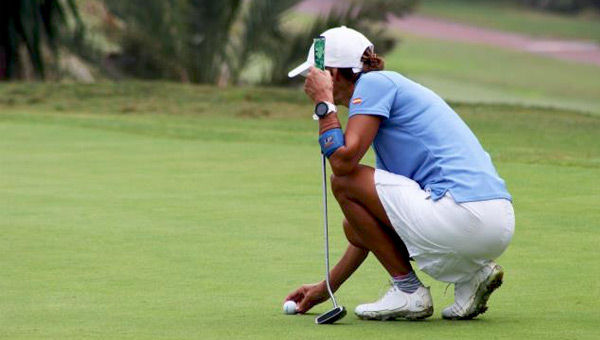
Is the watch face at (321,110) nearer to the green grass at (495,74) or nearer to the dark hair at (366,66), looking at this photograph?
the dark hair at (366,66)

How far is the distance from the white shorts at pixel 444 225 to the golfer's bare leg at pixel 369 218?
5 cm

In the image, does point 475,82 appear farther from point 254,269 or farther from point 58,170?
point 254,269

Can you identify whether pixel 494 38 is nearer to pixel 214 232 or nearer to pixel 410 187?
pixel 214 232

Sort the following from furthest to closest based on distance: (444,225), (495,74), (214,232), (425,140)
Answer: (495,74), (214,232), (425,140), (444,225)

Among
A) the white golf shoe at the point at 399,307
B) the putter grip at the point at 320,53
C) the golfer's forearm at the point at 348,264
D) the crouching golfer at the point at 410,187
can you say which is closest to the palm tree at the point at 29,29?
the golfer's forearm at the point at 348,264

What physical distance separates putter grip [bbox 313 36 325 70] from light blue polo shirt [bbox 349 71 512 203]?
0.20 metres

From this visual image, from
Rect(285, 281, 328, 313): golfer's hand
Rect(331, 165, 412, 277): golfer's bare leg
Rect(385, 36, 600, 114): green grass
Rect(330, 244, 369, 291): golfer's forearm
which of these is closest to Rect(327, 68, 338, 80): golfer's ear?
Rect(331, 165, 412, 277): golfer's bare leg


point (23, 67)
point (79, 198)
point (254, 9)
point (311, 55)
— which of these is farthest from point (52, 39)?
point (311, 55)

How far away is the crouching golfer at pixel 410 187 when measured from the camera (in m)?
6.45

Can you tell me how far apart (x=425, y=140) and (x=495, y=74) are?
97.4ft

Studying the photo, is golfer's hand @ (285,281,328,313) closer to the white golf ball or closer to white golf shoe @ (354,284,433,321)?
the white golf ball

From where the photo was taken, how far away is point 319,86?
655 centimetres

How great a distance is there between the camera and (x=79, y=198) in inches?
421

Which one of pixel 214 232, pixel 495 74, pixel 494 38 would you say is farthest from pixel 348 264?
pixel 494 38
